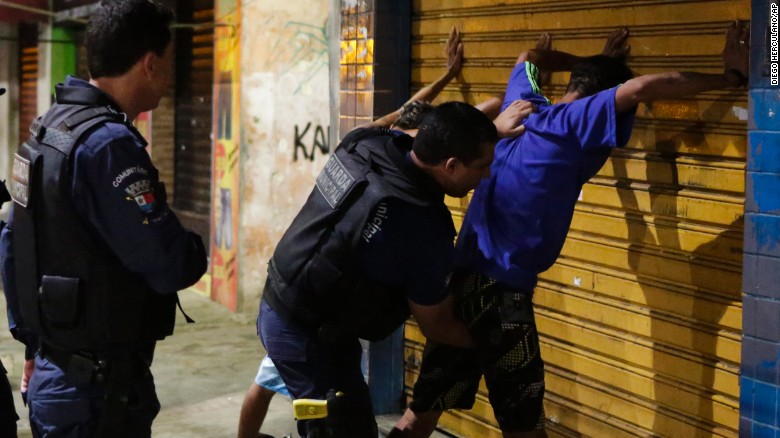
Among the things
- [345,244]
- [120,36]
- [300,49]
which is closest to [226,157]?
[300,49]

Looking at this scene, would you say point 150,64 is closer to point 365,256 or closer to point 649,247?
point 365,256

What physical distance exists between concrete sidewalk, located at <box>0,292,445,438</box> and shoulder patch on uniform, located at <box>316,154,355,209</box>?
2.31 metres

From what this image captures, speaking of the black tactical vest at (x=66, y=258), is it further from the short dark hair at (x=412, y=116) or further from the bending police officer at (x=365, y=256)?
the short dark hair at (x=412, y=116)

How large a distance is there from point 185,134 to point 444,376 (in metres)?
6.35

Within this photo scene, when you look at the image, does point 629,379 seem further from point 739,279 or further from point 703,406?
point 739,279

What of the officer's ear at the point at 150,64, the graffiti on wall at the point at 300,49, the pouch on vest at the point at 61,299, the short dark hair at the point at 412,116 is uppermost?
the graffiti on wall at the point at 300,49

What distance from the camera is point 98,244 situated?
313 cm

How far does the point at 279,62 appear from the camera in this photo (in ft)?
27.7

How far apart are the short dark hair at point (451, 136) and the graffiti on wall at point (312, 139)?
16.7 ft

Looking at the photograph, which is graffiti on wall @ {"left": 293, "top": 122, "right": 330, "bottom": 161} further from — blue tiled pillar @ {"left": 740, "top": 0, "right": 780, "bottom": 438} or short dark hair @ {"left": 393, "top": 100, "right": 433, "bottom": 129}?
blue tiled pillar @ {"left": 740, "top": 0, "right": 780, "bottom": 438}

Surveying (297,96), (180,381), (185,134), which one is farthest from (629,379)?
(185,134)

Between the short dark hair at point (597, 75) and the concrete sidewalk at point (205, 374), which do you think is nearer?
the short dark hair at point (597, 75)

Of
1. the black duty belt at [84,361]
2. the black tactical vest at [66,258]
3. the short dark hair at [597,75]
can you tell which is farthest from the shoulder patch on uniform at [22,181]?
the short dark hair at [597,75]

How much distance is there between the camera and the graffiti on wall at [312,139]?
28.0 feet
